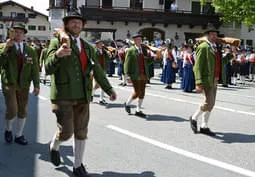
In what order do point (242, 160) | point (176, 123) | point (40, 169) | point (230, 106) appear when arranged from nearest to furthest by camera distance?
1. point (40, 169)
2. point (242, 160)
3. point (176, 123)
4. point (230, 106)

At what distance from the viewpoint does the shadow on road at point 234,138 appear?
263 inches

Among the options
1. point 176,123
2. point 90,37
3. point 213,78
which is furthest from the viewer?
point 90,37

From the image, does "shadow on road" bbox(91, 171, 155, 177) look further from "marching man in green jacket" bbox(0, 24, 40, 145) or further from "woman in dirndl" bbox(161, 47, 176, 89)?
"woman in dirndl" bbox(161, 47, 176, 89)

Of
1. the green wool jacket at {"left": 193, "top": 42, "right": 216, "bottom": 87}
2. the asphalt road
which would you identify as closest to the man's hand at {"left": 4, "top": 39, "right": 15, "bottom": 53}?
the asphalt road

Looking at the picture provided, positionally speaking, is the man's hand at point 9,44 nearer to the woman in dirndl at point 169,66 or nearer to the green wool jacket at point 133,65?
the green wool jacket at point 133,65

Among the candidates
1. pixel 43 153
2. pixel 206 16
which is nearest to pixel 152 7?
pixel 206 16

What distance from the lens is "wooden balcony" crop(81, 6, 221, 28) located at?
1394 inches

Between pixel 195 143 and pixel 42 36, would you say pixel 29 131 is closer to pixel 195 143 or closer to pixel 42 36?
pixel 195 143

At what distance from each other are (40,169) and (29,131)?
2.25 meters

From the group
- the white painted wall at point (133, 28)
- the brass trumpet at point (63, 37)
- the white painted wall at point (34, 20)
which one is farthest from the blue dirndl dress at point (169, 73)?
the white painted wall at point (34, 20)

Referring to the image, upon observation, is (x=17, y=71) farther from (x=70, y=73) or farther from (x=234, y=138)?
(x=234, y=138)

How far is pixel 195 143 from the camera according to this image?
644 cm

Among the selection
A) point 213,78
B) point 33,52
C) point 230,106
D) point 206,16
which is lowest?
point 230,106

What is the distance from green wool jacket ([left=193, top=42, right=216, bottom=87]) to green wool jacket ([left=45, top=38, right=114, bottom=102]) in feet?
8.77
